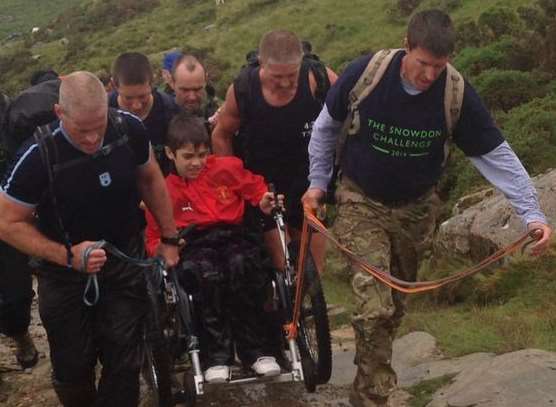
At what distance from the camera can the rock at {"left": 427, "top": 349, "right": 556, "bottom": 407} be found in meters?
4.72

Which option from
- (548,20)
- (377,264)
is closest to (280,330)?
(377,264)

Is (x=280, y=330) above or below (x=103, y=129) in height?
below

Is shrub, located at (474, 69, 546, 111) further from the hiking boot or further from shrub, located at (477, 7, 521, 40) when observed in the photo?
the hiking boot

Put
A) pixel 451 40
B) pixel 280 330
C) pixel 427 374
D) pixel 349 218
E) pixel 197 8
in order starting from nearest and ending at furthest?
pixel 451 40
pixel 349 218
pixel 280 330
pixel 427 374
pixel 197 8

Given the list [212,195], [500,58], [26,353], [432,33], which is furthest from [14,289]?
[500,58]

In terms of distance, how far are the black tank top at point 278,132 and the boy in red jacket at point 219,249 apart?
38cm

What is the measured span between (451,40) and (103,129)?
6.05 ft

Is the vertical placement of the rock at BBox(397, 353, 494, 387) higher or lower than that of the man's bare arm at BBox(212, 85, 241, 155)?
lower

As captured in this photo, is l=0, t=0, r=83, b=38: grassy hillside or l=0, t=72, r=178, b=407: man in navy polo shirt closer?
l=0, t=72, r=178, b=407: man in navy polo shirt

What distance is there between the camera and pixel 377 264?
4.82 m

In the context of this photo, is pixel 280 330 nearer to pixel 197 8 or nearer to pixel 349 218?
pixel 349 218

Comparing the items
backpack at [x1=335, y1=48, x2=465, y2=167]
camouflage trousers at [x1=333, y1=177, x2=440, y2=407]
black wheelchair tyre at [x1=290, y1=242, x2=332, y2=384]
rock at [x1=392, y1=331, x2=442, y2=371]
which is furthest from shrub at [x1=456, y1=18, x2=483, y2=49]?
backpack at [x1=335, y1=48, x2=465, y2=167]

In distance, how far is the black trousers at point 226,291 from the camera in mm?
5062

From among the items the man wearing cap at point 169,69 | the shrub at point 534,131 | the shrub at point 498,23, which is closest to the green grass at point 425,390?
the man wearing cap at point 169,69
